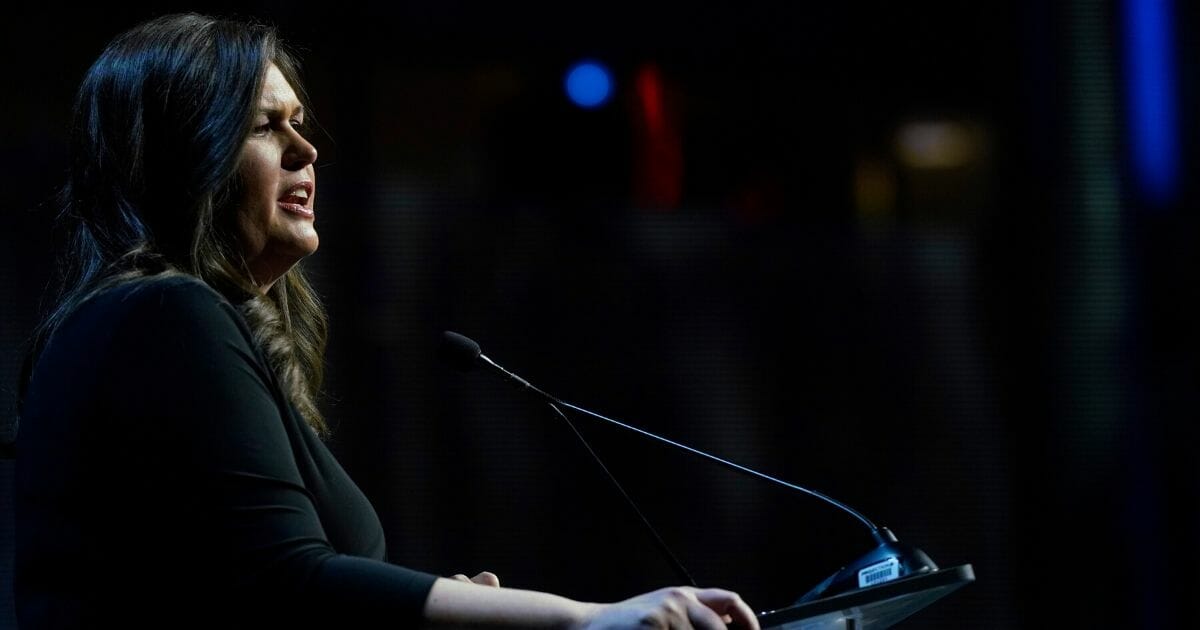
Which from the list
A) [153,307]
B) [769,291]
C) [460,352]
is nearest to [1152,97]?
[769,291]

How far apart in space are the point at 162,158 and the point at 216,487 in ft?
1.44

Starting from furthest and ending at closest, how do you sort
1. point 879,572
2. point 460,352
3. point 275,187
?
point 460,352 → point 275,187 → point 879,572

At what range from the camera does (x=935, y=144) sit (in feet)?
10.6

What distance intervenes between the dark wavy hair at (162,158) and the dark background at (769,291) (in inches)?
66.0

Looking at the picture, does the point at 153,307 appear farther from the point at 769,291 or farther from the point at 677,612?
the point at 769,291

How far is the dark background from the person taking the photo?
118 inches

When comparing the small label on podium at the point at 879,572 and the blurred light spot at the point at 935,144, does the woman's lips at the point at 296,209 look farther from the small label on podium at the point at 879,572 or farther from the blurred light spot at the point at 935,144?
the blurred light spot at the point at 935,144

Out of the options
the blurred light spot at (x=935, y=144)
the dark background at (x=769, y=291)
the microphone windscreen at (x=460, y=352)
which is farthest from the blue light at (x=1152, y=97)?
the microphone windscreen at (x=460, y=352)

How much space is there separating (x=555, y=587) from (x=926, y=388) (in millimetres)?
1174

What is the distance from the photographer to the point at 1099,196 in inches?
126

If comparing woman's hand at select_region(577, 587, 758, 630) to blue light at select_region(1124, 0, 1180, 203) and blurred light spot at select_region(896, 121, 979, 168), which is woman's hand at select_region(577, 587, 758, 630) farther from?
blue light at select_region(1124, 0, 1180, 203)

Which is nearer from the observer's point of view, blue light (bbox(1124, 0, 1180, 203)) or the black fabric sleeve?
the black fabric sleeve

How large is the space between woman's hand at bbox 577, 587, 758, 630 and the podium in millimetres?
37

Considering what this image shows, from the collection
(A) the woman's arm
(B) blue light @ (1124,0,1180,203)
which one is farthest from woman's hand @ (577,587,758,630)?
(B) blue light @ (1124,0,1180,203)
